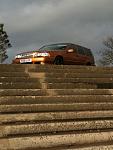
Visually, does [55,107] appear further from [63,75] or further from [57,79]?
[63,75]

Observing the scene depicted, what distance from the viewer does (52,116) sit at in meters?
8.29

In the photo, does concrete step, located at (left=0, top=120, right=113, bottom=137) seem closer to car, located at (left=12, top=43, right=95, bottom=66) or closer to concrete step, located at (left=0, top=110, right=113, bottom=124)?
concrete step, located at (left=0, top=110, right=113, bottom=124)

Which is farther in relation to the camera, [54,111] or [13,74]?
[13,74]

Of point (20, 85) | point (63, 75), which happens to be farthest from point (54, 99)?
point (63, 75)

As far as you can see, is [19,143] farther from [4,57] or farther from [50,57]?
[4,57]

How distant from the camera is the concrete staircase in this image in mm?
7336

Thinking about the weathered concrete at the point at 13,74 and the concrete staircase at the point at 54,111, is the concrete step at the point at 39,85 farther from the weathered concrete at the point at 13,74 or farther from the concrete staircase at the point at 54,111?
the weathered concrete at the point at 13,74

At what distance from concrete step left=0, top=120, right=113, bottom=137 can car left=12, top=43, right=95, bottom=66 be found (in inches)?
337

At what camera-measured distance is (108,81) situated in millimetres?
12453

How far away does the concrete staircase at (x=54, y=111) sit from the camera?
734 centimetres

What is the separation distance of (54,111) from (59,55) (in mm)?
8938

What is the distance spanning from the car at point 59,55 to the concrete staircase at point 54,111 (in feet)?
13.7

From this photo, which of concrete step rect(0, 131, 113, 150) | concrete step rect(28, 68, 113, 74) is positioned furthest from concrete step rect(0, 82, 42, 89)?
concrete step rect(0, 131, 113, 150)

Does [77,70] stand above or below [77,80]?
above
